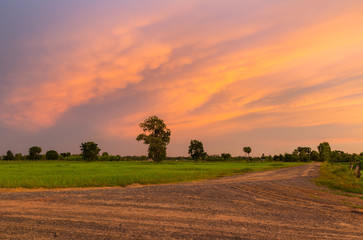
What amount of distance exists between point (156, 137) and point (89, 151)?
204ft

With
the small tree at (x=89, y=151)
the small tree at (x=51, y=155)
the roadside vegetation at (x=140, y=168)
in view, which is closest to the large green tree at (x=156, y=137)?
the roadside vegetation at (x=140, y=168)

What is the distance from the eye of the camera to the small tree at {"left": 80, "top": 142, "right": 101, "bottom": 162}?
136 meters

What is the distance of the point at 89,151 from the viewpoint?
137m

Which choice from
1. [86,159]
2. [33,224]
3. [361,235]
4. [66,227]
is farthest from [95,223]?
[86,159]

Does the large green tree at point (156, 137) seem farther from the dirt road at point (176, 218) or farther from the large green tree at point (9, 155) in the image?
the large green tree at point (9, 155)

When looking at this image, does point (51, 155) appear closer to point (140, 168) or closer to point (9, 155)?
point (9, 155)

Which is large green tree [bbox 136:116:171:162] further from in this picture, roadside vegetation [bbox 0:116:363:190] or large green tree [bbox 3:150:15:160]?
large green tree [bbox 3:150:15:160]

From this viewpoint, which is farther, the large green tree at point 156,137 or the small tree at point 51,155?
the small tree at point 51,155

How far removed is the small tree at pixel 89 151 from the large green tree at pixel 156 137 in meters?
56.7

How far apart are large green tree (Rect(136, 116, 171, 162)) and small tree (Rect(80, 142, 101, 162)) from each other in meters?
56.7

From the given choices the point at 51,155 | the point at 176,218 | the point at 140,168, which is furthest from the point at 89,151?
the point at 176,218

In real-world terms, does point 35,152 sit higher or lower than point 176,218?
higher

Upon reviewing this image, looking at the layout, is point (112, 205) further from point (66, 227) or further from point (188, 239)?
point (188, 239)

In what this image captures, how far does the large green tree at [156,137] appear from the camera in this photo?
298 feet
